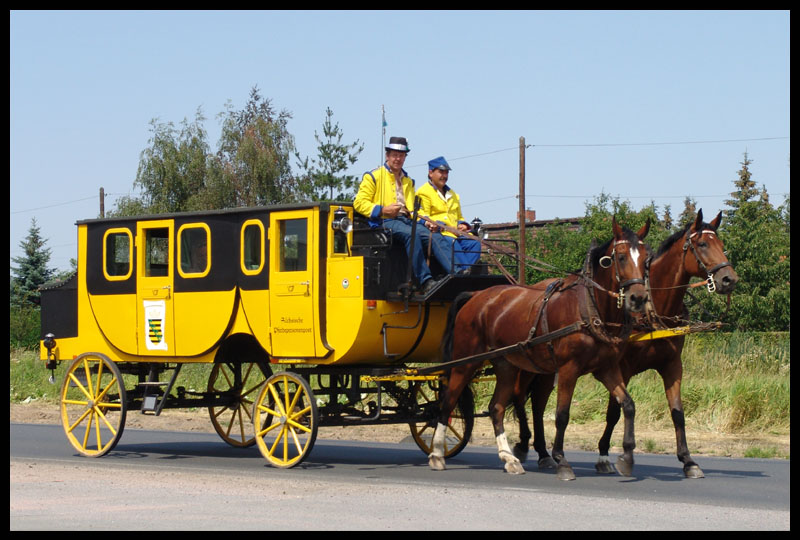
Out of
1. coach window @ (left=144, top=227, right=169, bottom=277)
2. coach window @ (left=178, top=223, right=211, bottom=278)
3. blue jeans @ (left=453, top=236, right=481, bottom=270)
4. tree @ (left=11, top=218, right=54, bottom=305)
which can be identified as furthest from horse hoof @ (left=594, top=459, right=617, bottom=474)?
tree @ (left=11, top=218, right=54, bottom=305)

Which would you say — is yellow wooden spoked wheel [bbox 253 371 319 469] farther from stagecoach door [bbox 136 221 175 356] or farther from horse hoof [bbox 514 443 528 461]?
horse hoof [bbox 514 443 528 461]

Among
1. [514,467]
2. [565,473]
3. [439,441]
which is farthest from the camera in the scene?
[439,441]

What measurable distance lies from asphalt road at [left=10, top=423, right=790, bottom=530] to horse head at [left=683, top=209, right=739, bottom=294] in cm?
181

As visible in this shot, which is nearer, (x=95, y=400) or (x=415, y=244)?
(x=415, y=244)

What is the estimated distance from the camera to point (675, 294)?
11.7 meters

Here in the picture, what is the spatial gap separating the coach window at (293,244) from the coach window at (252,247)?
0.27 metres

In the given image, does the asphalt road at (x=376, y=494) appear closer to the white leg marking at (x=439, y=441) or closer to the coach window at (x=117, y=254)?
the white leg marking at (x=439, y=441)

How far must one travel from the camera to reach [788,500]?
10047 millimetres

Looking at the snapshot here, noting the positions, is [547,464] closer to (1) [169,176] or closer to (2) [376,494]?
(2) [376,494]

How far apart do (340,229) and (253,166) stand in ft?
107

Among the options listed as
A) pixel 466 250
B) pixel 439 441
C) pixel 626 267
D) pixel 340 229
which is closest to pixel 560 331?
pixel 626 267

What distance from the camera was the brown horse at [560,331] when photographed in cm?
1130

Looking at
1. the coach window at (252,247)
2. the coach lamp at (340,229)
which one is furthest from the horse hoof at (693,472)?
the coach window at (252,247)

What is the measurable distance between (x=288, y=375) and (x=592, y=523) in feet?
15.7
